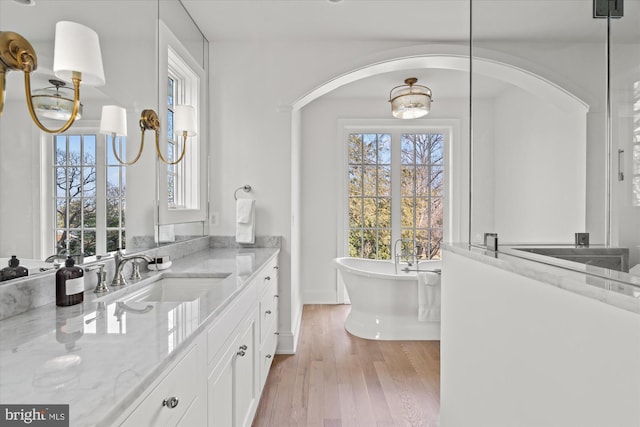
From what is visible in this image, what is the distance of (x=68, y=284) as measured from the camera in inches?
45.4

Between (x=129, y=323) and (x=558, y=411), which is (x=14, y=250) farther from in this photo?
(x=558, y=411)

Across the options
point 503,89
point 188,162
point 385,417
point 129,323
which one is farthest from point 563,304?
point 188,162

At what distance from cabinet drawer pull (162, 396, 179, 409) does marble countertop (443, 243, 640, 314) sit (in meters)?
0.94

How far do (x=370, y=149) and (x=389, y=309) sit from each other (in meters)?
2.07

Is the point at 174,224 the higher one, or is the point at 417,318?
the point at 174,224

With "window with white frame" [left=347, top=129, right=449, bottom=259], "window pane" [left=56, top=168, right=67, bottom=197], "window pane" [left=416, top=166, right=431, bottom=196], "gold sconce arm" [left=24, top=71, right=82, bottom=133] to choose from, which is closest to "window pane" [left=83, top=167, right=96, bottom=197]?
"window pane" [left=56, top=168, right=67, bottom=197]

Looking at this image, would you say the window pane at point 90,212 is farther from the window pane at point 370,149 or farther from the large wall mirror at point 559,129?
the window pane at point 370,149

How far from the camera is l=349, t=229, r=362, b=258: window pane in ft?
14.0

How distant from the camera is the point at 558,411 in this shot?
0.77 m

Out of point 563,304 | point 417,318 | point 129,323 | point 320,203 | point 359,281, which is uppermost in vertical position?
point 320,203

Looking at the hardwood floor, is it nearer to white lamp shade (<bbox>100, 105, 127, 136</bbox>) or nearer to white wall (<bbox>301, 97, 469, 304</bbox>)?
white wall (<bbox>301, 97, 469, 304</bbox>)

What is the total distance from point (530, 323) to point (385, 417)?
138 cm

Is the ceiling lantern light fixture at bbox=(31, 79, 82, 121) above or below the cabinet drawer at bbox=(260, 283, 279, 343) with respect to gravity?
above

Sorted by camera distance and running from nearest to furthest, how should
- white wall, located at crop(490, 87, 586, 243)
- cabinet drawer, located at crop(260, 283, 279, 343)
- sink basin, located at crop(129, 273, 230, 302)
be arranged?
1. white wall, located at crop(490, 87, 586, 243)
2. sink basin, located at crop(129, 273, 230, 302)
3. cabinet drawer, located at crop(260, 283, 279, 343)
